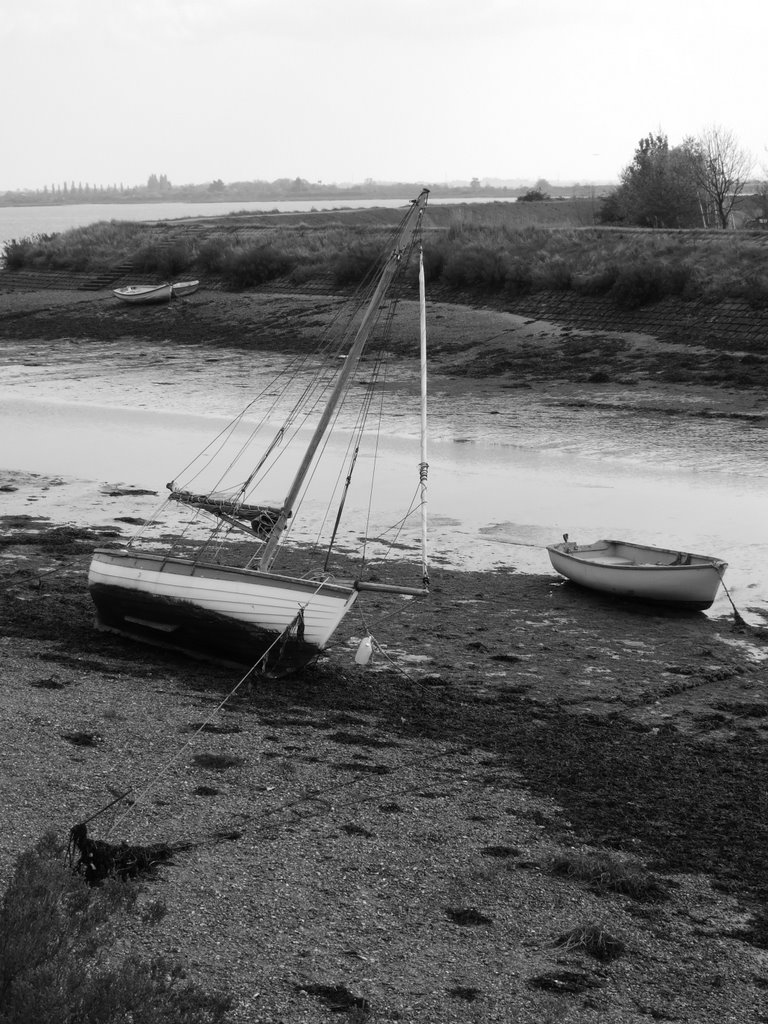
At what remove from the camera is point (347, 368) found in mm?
16828

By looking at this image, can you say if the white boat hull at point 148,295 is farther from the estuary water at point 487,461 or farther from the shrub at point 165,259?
the estuary water at point 487,461

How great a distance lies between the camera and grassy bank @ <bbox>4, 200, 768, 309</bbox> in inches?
1578

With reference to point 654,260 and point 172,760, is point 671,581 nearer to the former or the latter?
point 172,760

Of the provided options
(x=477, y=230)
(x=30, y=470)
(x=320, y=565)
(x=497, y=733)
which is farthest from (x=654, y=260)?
(x=497, y=733)

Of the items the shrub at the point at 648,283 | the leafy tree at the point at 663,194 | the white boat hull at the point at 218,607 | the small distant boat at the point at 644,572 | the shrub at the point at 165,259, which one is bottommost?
the small distant boat at the point at 644,572

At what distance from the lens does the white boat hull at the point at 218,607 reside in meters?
14.4

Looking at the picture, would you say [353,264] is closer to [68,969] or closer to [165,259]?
[165,259]

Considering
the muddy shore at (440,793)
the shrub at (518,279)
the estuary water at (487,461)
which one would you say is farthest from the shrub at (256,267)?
the muddy shore at (440,793)

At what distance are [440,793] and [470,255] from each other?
37.5m

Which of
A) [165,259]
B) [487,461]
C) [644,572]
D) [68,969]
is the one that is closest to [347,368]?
[644,572]

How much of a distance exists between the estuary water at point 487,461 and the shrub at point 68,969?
1194 cm

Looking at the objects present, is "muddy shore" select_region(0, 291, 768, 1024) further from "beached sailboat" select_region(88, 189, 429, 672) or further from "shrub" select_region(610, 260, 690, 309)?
"shrub" select_region(610, 260, 690, 309)

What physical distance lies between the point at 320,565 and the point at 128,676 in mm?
5665

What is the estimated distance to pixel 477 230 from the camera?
178ft
